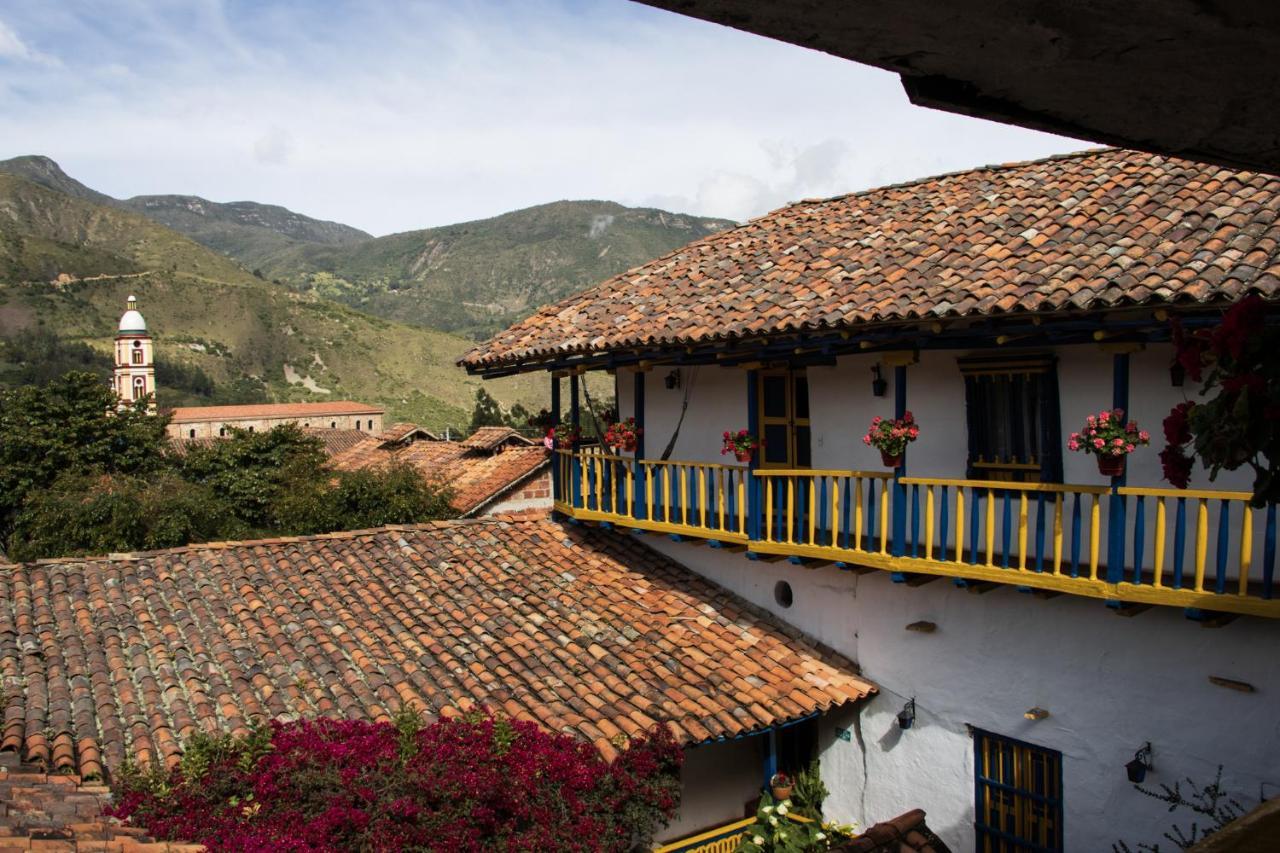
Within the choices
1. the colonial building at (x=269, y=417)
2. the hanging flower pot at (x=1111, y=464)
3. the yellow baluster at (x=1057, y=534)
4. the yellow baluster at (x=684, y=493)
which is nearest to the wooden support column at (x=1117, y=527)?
the hanging flower pot at (x=1111, y=464)

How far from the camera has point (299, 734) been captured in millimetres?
6777

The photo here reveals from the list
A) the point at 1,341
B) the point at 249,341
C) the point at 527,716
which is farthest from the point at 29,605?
the point at 249,341

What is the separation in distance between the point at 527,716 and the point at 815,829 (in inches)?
133

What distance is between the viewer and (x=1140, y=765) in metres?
7.43

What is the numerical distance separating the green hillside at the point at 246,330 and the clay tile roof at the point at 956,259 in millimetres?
68133

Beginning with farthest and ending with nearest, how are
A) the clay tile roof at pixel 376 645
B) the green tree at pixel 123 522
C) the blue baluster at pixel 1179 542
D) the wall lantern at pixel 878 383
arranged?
the green tree at pixel 123 522 → the wall lantern at pixel 878 383 → the clay tile roof at pixel 376 645 → the blue baluster at pixel 1179 542

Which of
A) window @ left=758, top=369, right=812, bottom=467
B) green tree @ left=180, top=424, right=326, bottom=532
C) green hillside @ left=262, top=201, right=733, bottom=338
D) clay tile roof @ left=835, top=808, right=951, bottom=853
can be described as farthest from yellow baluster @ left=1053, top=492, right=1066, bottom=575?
green hillside @ left=262, top=201, right=733, bottom=338

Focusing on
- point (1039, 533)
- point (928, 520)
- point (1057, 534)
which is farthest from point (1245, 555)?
point (928, 520)

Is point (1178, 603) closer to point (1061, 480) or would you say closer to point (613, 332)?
point (1061, 480)

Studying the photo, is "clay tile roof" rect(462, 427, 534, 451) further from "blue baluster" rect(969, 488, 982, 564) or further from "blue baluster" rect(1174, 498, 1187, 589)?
"blue baluster" rect(1174, 498, 1187, 589)

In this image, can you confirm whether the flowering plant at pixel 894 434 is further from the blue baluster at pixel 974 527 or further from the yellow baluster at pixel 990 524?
the yellow baluster at pixel 990 524

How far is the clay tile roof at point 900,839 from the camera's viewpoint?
6.52 m

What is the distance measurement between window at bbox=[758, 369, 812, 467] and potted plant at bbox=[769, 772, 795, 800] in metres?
3.33

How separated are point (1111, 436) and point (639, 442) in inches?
233
